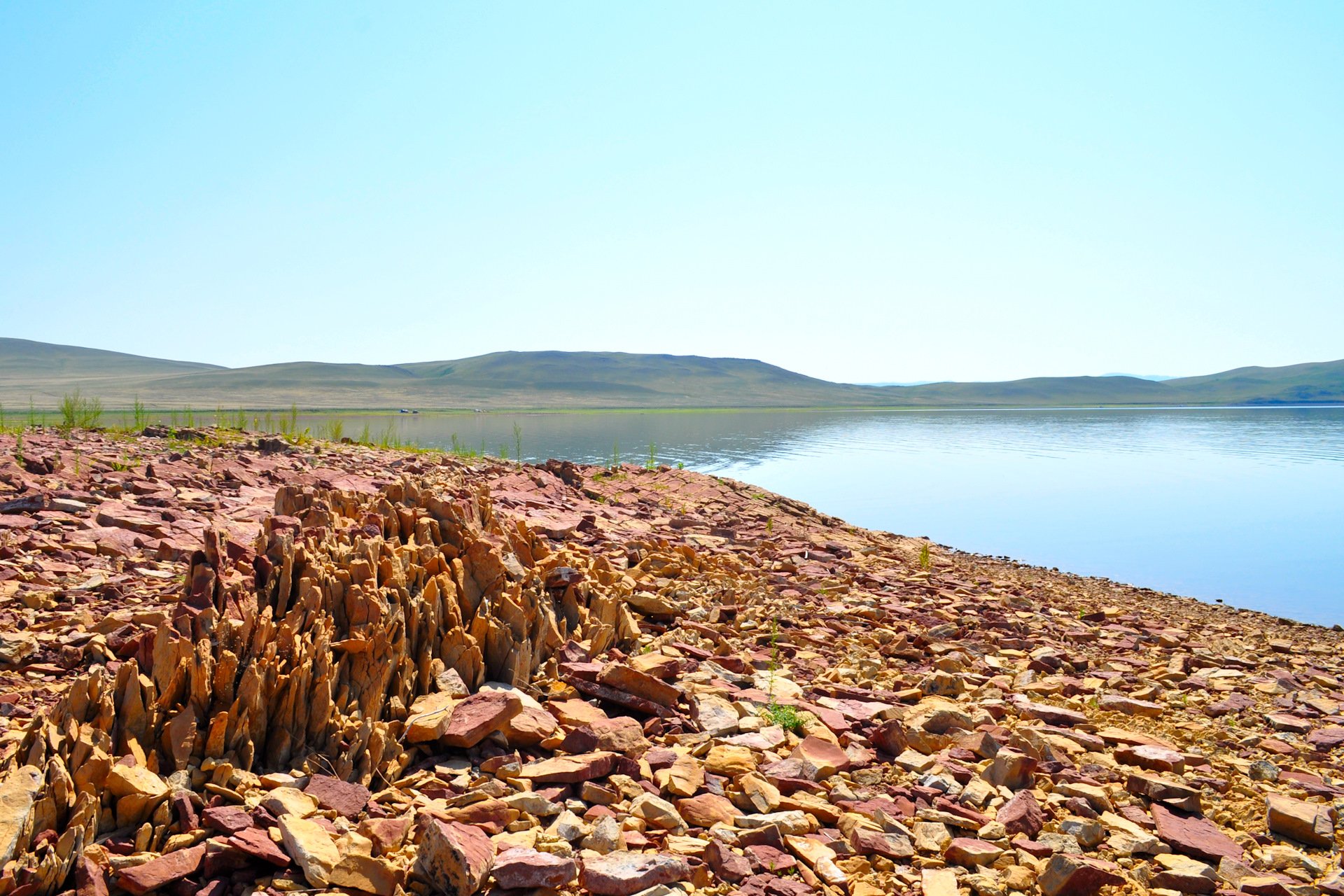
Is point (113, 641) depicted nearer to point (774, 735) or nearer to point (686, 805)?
point (686, 805)

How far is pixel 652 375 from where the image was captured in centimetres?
17225

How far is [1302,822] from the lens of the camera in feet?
12.7

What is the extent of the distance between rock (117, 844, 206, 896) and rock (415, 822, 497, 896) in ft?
2.36

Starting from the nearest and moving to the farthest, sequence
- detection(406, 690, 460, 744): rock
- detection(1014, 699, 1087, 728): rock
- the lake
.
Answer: detection(406, 690, 460, 744): rock
detection(1014, 699, 1087, 728): rock
the lake

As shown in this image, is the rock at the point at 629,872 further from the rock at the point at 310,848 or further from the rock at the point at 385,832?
the rock at the point at 310,848

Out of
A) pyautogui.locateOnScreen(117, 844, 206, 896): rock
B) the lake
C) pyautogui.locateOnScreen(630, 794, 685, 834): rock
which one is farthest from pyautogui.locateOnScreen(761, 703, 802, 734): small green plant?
the lake

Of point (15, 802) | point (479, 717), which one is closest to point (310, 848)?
point (15, 802)

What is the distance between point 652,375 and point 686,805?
6672 inches

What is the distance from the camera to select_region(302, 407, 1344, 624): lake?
567 inches

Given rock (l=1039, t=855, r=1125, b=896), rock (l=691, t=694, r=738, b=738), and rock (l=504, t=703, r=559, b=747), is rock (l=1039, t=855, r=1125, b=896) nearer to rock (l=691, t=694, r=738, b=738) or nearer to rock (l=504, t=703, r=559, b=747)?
rock (l=691, t=694, r=738, b=738)

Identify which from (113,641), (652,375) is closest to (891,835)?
(113,641)

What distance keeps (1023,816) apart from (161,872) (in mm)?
3328

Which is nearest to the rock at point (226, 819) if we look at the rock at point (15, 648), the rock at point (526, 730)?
the rock at point (526, 730)

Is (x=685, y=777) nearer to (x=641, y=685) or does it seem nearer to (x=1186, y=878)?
(x=641, y=685)
